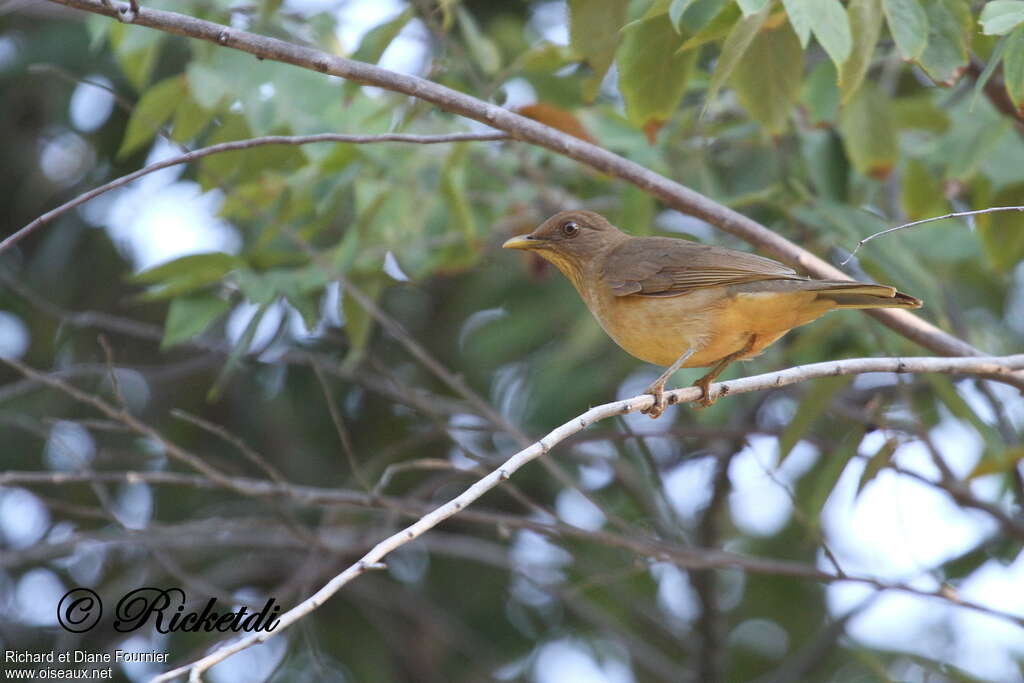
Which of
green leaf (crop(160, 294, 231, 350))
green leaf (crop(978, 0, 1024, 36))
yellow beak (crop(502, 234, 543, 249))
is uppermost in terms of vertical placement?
green leaf (crop(978, 0, 1024, 36))

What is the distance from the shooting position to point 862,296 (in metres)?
4.30

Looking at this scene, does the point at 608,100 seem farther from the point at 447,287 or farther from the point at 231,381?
the point at 231,381

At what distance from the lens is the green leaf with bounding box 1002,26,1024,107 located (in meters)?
3.47

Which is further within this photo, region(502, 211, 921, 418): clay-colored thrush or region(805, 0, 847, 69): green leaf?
region(502, 211, 921, 418): clay-colored thrush

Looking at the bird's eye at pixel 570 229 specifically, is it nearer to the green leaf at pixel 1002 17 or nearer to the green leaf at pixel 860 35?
the green leaf at pixel 860 35

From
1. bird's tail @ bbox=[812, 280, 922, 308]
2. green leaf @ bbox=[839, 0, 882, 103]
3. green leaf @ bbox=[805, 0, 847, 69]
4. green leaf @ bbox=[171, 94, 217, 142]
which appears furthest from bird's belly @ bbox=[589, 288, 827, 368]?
green leaf @ bbox=[171, 94, 217, 142]

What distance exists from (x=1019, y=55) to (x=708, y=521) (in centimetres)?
366

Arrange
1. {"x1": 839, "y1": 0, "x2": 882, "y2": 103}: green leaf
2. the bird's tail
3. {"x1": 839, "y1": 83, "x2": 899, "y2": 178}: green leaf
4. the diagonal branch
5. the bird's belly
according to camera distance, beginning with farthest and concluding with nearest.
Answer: {"x1": 839, "y1": 83, "x2": 899, "y2": 178}: green leaf, the bird's belly, the bird's tail, {"x1": 839, "y1": 0, "x2": 882, "y2": 103}: green leaf, the diagonal branch

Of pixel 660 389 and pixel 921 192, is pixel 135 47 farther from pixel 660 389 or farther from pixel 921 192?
pixel 921 192

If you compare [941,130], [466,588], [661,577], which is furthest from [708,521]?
[941,130]

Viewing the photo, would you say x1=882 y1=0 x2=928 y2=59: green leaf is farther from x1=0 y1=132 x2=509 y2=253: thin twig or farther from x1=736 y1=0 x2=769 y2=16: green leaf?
x1=0 y1=132 x2=509 y2=253: thin twig

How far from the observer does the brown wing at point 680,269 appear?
4758 mm

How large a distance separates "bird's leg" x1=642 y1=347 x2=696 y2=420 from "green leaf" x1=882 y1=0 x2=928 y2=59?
4.67 ft

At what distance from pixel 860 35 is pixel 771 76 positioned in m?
0.77
